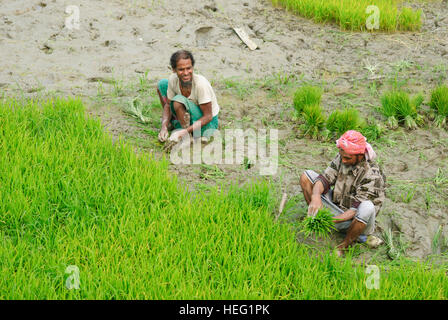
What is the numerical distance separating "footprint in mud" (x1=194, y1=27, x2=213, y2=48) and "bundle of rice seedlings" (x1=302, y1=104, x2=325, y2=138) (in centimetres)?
211

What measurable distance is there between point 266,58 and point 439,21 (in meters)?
2.81

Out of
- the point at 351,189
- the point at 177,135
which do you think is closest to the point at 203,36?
the point at 177,135

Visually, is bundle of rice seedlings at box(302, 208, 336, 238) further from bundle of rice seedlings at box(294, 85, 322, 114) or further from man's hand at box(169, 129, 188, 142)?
bundle of rice seedlings at box(294, 85, 322, 114)

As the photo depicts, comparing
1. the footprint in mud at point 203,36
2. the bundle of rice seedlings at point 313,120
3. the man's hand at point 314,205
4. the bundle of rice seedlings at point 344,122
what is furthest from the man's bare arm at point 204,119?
the footprint in mud at point 203,36

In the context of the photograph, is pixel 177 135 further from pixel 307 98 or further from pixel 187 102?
pixel 307 98

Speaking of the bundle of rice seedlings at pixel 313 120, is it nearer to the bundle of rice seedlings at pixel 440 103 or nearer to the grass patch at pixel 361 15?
the bundle of rice seedlings at pixel 440 103

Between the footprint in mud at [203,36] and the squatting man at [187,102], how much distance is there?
1.87m

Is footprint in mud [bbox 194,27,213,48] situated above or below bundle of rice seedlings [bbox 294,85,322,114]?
above

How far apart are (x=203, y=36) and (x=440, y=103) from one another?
3032 mm

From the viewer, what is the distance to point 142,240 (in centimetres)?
319

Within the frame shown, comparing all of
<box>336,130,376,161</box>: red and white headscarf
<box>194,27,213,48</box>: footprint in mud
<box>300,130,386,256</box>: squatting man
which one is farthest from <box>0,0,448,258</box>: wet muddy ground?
<box>336,130,376,161</box>: red and white headscarf

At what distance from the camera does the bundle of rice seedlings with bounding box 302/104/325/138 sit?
14.9 ft

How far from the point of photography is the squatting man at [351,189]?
10.6ft
